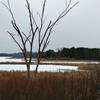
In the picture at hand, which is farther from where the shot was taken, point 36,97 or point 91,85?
point 91,85

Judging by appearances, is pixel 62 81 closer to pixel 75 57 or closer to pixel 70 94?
pixel 70 94

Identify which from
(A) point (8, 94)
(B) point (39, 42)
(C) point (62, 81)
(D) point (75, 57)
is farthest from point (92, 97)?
(D) point (75, 57)

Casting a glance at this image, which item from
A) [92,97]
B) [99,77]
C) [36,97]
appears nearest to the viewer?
[36,97]

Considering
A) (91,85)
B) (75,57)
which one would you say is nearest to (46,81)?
(91,85)

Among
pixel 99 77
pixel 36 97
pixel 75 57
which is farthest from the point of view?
pixel 75 57

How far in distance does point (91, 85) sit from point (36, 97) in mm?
1670

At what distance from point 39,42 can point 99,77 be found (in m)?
5.03

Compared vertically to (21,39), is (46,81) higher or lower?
lower

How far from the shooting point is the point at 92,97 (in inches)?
330

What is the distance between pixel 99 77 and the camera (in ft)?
34.4

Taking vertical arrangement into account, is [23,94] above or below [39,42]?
below

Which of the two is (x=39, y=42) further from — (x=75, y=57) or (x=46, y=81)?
(x=75, y=57)

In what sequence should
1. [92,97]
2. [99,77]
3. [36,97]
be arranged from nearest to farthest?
[36,97]
[92,97]
[99,77]

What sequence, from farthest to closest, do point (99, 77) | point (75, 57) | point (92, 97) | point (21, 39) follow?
1. point (75, 57)
2. point (21, 39)
3. point (99, 77)
4. point (92, 97)
